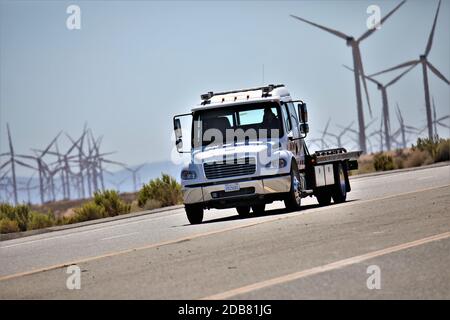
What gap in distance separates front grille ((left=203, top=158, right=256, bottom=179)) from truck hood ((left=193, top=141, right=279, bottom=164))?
102 mm

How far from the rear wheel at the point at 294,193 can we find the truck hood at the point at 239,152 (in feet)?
2.09

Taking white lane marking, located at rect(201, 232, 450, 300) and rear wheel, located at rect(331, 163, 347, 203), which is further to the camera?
rear wheel, located at rect(331, 163, 347, 203)

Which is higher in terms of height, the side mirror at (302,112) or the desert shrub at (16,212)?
the side mirror at (302,112)

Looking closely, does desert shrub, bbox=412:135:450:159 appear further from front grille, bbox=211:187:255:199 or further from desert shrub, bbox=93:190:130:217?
front grille, bbox=211:187:255:199

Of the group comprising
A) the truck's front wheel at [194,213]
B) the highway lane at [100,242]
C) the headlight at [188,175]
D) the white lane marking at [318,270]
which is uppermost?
the headlight at [188,175]

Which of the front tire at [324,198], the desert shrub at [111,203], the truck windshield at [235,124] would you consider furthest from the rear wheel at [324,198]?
the desert shrub at [111,203]

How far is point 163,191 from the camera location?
4156 centimetres

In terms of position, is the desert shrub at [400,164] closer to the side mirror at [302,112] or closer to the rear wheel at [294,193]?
the rear wheel at [294,193]

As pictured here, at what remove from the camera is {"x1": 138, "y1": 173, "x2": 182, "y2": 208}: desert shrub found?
134 feet

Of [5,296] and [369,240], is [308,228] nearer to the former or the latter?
[369,240]

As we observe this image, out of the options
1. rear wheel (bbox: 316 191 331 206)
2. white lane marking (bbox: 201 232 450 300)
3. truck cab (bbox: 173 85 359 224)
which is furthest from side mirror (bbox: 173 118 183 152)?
white lane marking (bbox: 201 232 450 300)

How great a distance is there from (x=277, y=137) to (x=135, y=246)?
22.0 ft

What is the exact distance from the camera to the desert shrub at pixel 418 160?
54.6 meters
